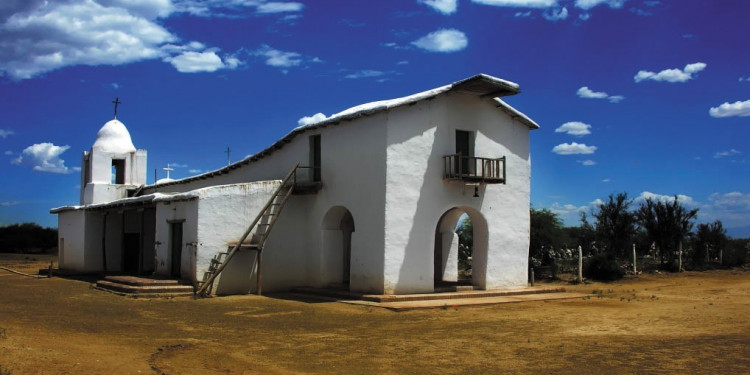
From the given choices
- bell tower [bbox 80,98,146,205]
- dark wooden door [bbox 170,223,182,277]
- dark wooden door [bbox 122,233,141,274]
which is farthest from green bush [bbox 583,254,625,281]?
bell tower [bbox 80,98,146,205]

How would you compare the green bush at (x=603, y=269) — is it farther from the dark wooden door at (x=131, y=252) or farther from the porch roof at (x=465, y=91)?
the dark wooden door at (x=131, y=252)

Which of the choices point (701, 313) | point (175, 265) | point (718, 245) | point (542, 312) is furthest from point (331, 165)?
point (718, 245)

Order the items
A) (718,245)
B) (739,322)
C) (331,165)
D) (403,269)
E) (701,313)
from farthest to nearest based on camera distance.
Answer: (718,245), (331,165), (403,269), (701,313), (739,322)

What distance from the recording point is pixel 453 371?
8.31 meters

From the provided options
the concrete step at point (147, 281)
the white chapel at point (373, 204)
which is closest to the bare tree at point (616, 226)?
the white chapel at point (373, 204)

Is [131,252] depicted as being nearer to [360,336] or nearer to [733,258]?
[360,336]

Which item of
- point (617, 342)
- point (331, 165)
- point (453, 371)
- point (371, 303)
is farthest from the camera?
point (331, 165)

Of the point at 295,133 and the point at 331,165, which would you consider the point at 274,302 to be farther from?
the point at 295,133

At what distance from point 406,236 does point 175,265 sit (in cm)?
804

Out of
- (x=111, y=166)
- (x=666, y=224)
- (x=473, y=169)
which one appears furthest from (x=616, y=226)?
(x=111, y=166)

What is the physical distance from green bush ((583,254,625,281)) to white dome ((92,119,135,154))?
838 inches

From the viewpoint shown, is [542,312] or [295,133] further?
[295,133]

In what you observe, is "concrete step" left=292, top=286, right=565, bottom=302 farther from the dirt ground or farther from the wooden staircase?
the wooden staircase

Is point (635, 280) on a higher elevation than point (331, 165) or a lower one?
lower
